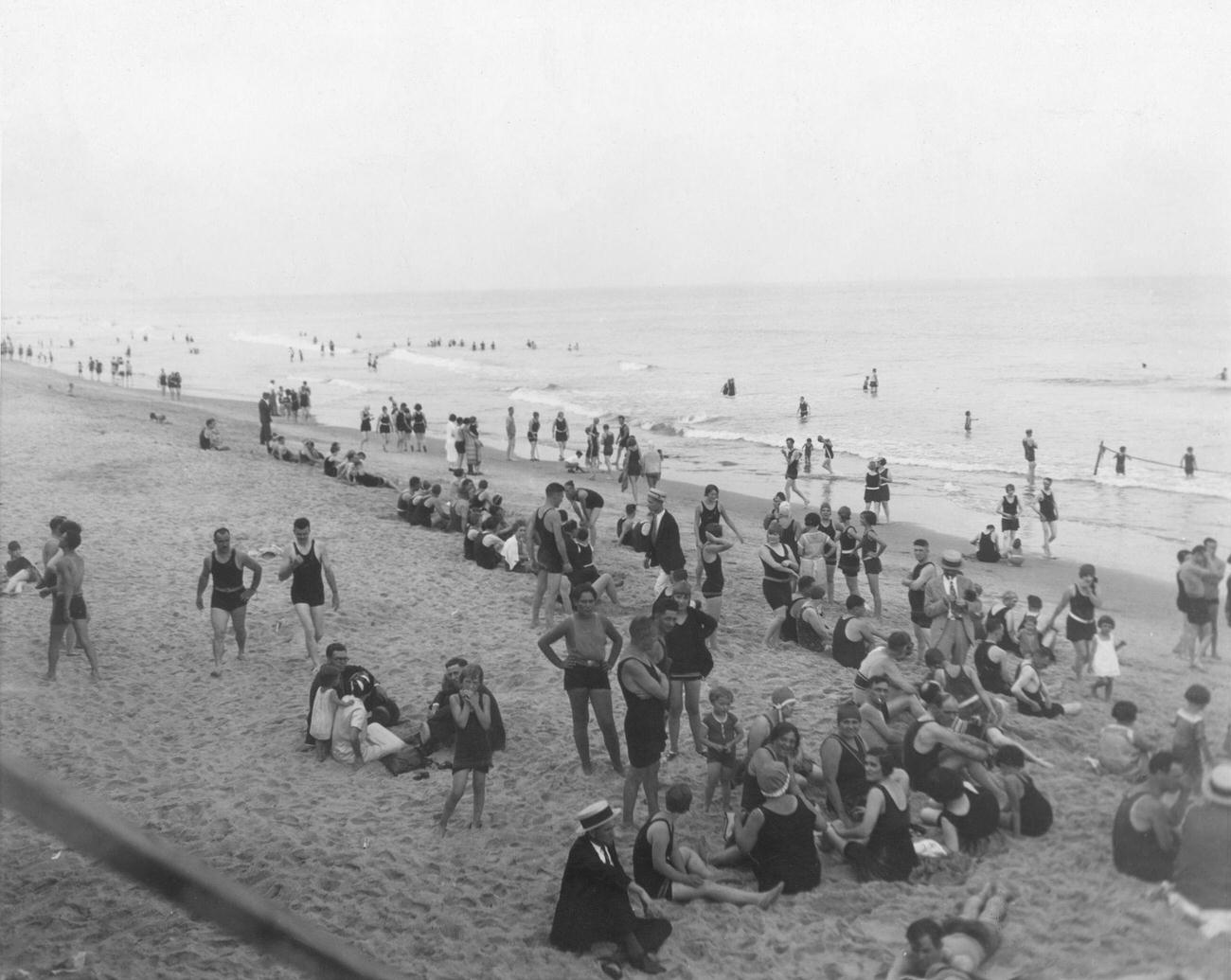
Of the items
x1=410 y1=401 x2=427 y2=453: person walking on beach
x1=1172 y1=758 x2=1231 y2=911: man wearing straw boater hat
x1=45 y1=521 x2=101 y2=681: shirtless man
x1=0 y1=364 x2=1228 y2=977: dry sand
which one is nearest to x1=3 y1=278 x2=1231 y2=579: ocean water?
x1=410 y1=401 x2=427 y2=453: person walking on beach

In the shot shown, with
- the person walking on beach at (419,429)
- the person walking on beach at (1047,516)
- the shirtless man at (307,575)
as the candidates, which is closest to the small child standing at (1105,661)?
the shirtless man at (307,575)

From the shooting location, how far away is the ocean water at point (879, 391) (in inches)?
985

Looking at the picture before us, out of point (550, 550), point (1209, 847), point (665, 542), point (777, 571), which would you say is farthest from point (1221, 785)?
point (550, 550)

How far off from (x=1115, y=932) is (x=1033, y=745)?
9.63ft

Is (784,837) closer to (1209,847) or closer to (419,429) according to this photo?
(1209,847)

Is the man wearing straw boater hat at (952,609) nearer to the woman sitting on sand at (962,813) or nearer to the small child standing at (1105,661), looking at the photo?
the small child standing at (1105,661)

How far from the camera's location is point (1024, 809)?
6.89 metres

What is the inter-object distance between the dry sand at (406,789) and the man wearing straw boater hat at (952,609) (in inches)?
36.0

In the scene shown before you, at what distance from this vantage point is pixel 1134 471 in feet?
92.1

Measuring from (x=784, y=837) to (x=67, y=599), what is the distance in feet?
21.9

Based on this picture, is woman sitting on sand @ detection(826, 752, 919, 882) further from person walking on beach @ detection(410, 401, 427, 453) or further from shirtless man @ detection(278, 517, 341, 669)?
person walking on beach @ detection(410, 401, 427, 453)

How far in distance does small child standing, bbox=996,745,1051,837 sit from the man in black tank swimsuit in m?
6.38

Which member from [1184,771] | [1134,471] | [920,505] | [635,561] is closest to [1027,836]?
[1184,771]

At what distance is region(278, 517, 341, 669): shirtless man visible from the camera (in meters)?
9.50
